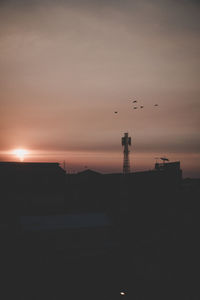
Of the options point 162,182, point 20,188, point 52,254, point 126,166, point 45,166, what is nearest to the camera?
point 52,254

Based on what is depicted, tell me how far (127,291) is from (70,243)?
541 cm

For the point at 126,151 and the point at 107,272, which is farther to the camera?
the point at 126,151

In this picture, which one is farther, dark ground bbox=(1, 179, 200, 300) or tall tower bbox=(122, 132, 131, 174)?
tall tower bbox=(122, 132, 131, 174)

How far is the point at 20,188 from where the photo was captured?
2786 cm

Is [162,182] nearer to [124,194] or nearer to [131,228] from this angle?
[124,194]

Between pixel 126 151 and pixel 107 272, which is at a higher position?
pixel 126 151

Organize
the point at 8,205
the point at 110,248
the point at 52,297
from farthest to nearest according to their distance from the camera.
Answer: the point at 8,205
the point at 110,248
the point at 52,297

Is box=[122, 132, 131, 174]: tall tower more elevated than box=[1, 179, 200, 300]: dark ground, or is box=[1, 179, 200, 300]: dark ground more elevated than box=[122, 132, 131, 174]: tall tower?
box=[122, 132, 131, 174]: tall tower

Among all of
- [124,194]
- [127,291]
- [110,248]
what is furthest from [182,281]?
[124,194]

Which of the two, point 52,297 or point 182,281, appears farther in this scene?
point 182,281

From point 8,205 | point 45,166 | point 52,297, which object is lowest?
point 52,297

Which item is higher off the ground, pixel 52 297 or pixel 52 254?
pixel 52 254

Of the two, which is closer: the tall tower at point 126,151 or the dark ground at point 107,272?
the dark ground at point 107,272

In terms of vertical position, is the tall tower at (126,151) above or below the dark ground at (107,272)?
above
